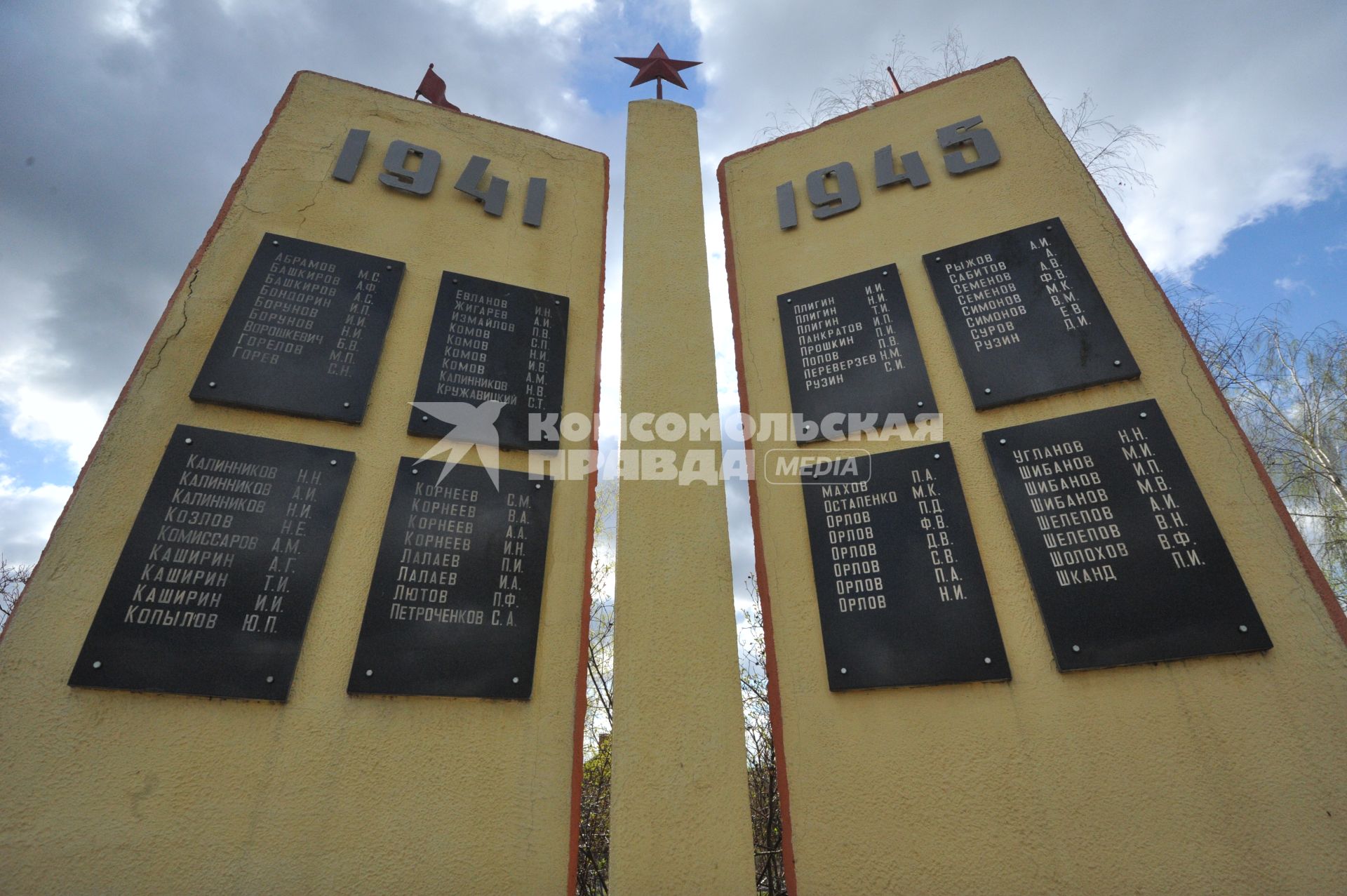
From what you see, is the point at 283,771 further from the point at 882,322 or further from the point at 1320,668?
the point at 1320,668

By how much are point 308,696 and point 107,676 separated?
72 cm

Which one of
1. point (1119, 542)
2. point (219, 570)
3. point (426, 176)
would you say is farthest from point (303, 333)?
point (1119, 542)

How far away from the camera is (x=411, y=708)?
8.56ft

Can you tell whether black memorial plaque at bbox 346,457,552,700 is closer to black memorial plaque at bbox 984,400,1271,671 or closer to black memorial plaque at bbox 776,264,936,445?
black memorial plaque at bbox 776,264,936,445

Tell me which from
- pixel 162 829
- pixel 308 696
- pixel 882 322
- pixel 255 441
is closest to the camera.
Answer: pixel 162 829

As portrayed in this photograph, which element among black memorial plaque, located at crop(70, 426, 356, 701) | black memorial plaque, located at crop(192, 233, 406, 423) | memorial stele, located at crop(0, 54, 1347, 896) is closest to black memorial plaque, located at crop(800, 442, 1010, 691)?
memorial stele, located at crop(0, 54, 1347, 896)

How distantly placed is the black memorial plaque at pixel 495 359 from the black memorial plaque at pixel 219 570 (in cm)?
61

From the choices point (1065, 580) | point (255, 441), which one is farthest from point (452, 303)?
point (1065, 580)

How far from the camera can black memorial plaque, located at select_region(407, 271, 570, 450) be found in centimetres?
337

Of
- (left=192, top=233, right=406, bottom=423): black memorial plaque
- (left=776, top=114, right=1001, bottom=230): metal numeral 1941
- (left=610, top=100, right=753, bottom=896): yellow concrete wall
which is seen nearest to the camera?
(left=610, top=100, right=753, bottom=896): yellow concrete wall

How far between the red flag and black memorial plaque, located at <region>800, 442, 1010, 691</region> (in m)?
4.43

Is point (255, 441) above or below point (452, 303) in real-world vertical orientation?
below

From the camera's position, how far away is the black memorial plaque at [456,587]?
2664 millimetres

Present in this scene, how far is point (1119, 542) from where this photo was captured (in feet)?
8.71
